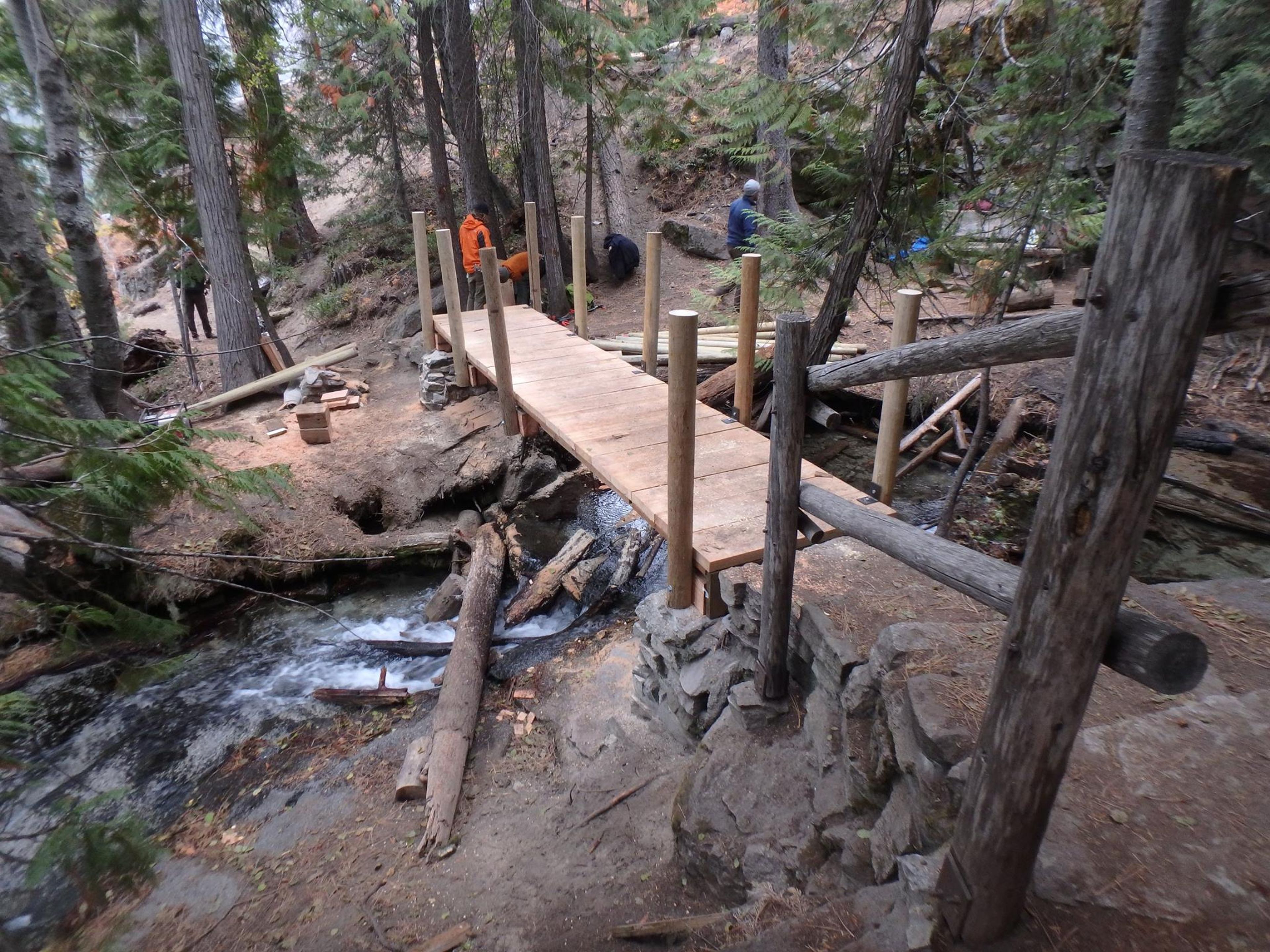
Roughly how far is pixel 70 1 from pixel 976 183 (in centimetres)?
1026

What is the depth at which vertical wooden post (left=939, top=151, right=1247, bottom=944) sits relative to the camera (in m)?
1.32

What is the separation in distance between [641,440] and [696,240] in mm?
9207

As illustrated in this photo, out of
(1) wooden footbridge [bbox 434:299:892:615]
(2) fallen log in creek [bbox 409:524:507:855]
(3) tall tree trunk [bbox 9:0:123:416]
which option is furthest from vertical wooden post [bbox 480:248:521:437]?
(3) tall tree trunk [bbox 9:0:123:416]

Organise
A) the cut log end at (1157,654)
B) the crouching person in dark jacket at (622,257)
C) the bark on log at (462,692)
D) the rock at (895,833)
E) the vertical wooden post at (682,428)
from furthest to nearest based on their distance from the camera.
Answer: the crouching person in dark jacket at (622,257), the bark on log at (462,692), the vertical wooden post at (682,428), the rock at (895,833), the cut log end at (1157,654)

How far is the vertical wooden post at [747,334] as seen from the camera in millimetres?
4922

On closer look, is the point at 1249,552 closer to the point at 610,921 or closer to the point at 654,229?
the point at 610,921

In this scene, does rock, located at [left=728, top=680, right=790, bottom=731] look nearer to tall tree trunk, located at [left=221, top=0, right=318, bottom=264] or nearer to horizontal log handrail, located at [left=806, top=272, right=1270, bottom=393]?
horizontal log handrail, located at [left=806, top=272, right=1270, bottom=393]

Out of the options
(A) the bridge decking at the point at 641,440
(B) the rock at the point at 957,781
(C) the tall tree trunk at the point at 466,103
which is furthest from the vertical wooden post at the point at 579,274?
(B) the rock at the point at 957,781

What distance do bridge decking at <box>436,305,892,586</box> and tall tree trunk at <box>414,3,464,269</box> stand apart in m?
3.97

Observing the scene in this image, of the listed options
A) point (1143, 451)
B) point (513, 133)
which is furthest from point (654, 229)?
point (1143, 451)

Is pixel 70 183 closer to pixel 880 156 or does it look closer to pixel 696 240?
pixel 880 156

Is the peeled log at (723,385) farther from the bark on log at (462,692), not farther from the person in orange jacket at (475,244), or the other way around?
the person in orange jacket at (475,244)

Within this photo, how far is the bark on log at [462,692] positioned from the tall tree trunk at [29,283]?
321 centimetres

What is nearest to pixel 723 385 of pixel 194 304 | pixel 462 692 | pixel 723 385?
pixel 723 385
